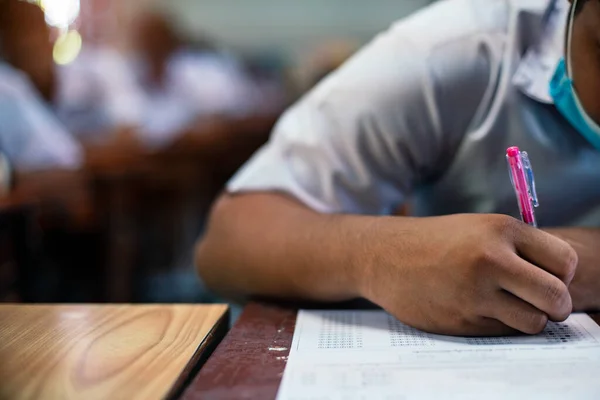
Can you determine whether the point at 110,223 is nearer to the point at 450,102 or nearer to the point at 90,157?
the point at 90,157

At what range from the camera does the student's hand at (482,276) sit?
45 centimetres

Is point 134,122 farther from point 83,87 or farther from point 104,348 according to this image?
point 104,348

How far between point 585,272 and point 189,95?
6.84 feet

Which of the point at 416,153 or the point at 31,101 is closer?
the point at 416,153

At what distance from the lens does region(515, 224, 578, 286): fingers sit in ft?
1.51

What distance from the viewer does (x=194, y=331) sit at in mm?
501

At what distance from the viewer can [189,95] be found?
8.07 feet

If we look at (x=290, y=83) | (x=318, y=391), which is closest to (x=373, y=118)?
(x=318, y=391)

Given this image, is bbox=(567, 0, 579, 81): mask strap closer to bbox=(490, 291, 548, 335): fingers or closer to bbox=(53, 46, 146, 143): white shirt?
bbox=(490, 291, 548, 335): fingers

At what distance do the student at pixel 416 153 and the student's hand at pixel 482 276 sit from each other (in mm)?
20

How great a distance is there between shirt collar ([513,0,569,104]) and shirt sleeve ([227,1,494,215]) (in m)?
0.04

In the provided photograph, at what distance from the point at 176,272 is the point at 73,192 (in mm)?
480

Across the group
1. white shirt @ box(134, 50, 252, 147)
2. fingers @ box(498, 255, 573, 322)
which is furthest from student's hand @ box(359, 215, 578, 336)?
white shirt @ box(134, 50, 252, 147)

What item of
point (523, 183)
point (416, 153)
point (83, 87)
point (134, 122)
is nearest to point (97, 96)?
point (83, 87)
